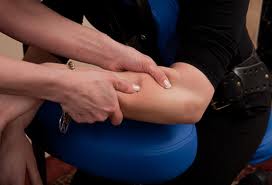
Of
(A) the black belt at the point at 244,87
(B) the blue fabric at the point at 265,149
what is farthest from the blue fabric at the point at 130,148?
(B) the blue fabric at the point at 265,149

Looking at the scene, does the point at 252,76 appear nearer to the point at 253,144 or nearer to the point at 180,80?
the point at 253,144

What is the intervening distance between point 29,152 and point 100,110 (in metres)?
0.27

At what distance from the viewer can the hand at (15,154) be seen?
99 centimetres

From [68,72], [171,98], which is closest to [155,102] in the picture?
[171,98]

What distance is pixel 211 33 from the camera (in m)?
0.96

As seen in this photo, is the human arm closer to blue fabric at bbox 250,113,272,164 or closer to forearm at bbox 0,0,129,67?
forearm at bbox 0,0,129,67

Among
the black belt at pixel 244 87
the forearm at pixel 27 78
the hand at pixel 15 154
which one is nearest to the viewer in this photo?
the forearm at pixel 27 78

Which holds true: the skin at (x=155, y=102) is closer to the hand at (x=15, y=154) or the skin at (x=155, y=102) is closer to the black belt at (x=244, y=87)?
the hand at (x=15, y=154)

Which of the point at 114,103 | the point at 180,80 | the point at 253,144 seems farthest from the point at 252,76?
the point at 114,103

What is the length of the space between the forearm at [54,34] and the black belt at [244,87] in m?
0.31

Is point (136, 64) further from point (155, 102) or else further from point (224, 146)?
point (224, 146)

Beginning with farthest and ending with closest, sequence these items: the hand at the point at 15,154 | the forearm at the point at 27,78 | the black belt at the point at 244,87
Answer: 1. the black belt at the point at 244,87
2. the hand at the point at 15,154
3. the forearm at the point at 27,78

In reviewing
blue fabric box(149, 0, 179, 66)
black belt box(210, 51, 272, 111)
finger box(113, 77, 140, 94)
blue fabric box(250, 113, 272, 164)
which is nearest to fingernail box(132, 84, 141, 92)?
finger box(113, 77, 140, 94)

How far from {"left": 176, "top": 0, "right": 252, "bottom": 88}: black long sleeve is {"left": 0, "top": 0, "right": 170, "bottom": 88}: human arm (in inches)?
5.5
